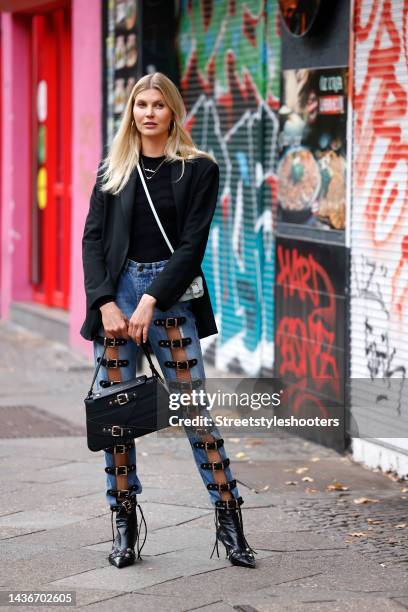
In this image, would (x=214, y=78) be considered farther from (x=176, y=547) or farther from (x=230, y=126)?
(x=176, y=547)

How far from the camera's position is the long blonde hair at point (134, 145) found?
5441 millimetres

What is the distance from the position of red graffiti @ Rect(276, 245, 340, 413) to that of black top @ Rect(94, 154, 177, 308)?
2.65 metres

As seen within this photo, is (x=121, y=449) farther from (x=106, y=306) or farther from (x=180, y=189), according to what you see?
(x=180, y=189)

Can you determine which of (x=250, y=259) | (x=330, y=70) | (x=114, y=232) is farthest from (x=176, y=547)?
(x=250, y=259)

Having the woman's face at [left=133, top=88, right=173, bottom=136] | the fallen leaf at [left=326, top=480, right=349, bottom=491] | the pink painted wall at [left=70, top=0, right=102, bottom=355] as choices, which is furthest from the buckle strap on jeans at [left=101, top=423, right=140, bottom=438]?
the pink painted wall at [left=70, top=0, right=102, bottom=355]

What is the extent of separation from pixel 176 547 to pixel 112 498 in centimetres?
45

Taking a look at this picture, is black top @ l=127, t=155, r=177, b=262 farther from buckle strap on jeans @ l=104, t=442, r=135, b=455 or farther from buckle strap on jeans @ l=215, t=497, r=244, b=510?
buckle strap on jeans @ l=215, t=497, r=244, b=510

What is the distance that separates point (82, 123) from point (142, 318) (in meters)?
6.77

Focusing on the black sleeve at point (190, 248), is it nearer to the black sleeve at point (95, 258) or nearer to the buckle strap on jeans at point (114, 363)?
the black sleeve at point (95, 258)

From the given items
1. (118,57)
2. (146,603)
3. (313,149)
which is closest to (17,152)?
(118,57)

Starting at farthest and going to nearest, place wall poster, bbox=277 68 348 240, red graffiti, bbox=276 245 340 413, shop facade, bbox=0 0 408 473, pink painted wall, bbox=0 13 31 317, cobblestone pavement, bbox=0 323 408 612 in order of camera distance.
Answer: pink painted wall, bbox=0 13 31 317
red graffiti, bbox=276 245 340 413
wall poster, bbox=277 68 348 240
shop facade, bbox=0 0 408 473
cobblestone pavement, bbox=0 323 408 612

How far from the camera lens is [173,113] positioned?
5.48 meters

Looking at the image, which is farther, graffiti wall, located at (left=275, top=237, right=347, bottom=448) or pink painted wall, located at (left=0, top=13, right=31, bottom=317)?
pink painted wall, located at (left=0, top=13, right=31, bottom=317)

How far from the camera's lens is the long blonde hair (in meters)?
5.44
